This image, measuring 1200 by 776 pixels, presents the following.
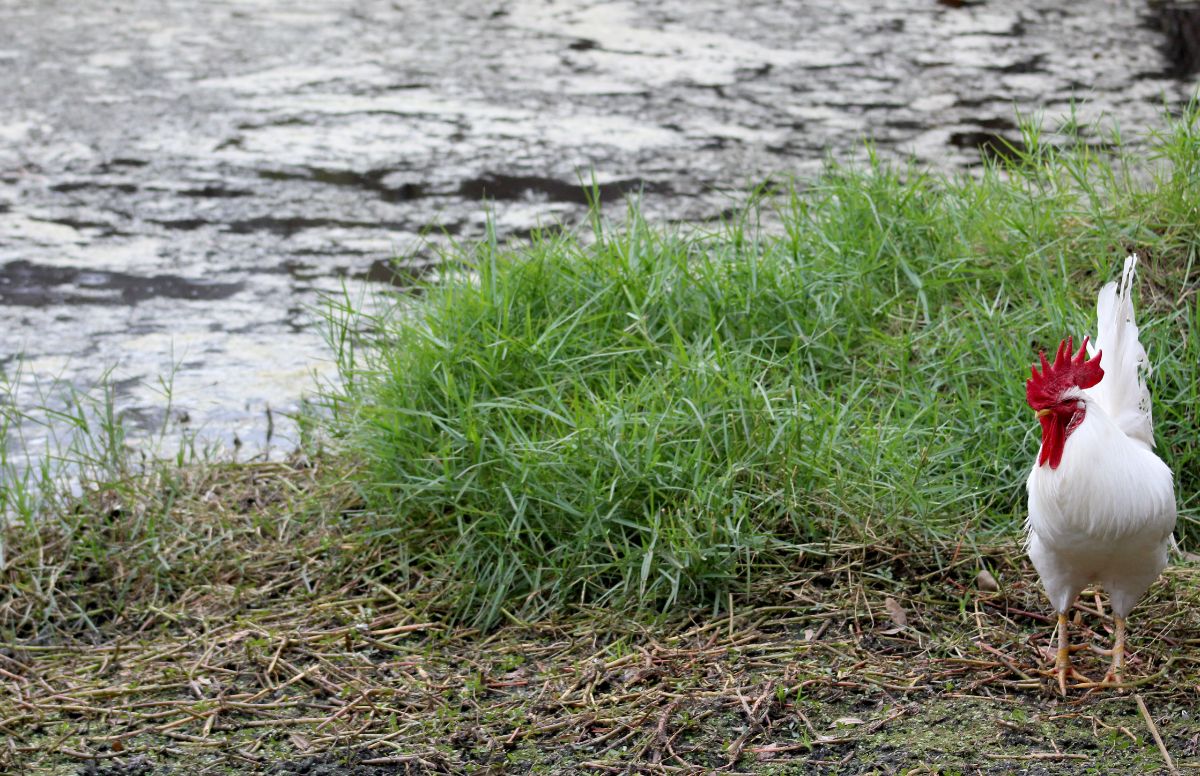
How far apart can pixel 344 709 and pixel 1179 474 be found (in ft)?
7.28

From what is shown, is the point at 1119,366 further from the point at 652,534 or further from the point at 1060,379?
→ the point at 652,534

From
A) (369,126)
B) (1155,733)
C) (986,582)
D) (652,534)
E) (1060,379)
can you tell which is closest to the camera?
(1155,733)

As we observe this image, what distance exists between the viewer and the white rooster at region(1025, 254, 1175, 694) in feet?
8.44

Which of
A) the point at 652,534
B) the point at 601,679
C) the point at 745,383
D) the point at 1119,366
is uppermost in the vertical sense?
the point at 1119,366

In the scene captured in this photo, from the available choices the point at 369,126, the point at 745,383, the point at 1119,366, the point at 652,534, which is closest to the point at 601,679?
the point at 652,534

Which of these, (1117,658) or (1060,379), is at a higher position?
(1060,379)

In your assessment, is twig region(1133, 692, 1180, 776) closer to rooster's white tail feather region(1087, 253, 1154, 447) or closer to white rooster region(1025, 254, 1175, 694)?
white rooster region(1025, 254, 1175, 694)

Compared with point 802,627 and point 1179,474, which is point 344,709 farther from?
point 1179,474

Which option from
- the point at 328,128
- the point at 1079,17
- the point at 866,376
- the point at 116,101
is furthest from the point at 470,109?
the point at 1079,17

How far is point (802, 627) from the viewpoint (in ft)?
9.85

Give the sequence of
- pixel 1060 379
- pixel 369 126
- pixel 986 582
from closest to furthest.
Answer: pixel 1060 379 < pixel 986 582 < pixel 369 126

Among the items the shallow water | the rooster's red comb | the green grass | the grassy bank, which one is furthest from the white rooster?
the shallow water

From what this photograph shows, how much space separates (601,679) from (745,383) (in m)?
0.95

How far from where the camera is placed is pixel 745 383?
340 cm
